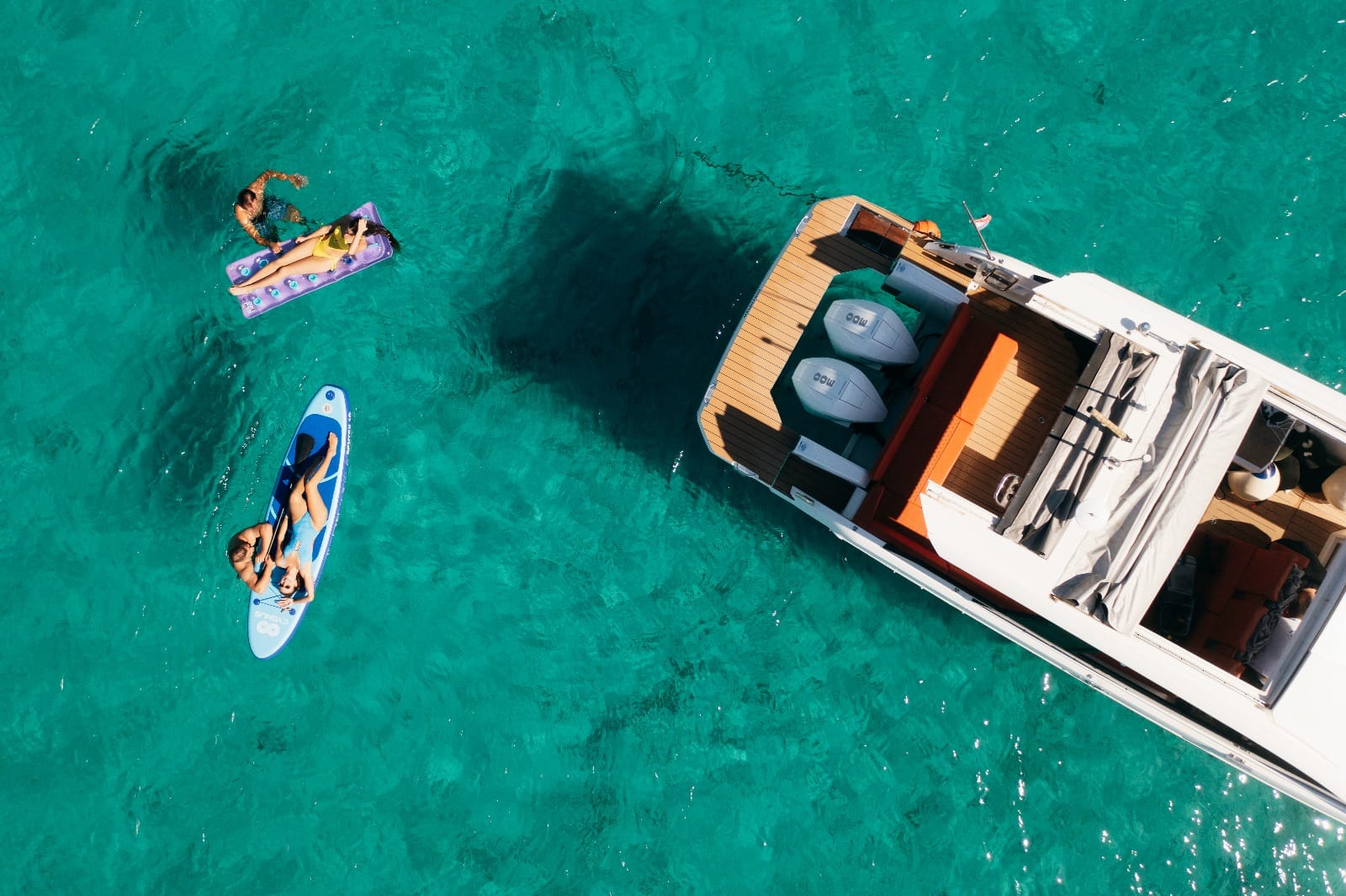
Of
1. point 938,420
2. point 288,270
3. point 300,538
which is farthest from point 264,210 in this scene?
point 938,420

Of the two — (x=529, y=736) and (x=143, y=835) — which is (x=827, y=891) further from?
(x=143, y=835)

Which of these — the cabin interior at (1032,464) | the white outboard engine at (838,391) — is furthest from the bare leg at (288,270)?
the cabin interior at (1032,464)

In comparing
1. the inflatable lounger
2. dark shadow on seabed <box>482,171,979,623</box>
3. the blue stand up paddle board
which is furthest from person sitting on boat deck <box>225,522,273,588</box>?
dark shadow on seabed <box>482,171,979,623</box>

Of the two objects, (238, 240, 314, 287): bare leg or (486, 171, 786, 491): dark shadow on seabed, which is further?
(486, 171, 786, 491): dark shadow on seabed

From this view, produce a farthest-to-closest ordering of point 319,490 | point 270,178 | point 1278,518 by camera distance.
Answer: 1. point 319,490
2. point 270,178
3. point 1278,518

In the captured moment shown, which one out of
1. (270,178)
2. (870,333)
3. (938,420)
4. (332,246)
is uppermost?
(870,333)

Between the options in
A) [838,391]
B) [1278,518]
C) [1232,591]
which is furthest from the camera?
[838,391]

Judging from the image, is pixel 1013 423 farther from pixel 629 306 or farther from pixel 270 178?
pixel 270 178

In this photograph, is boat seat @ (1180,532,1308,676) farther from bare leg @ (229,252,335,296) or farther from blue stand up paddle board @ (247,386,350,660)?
bare leg @ (229,252,335,296)
